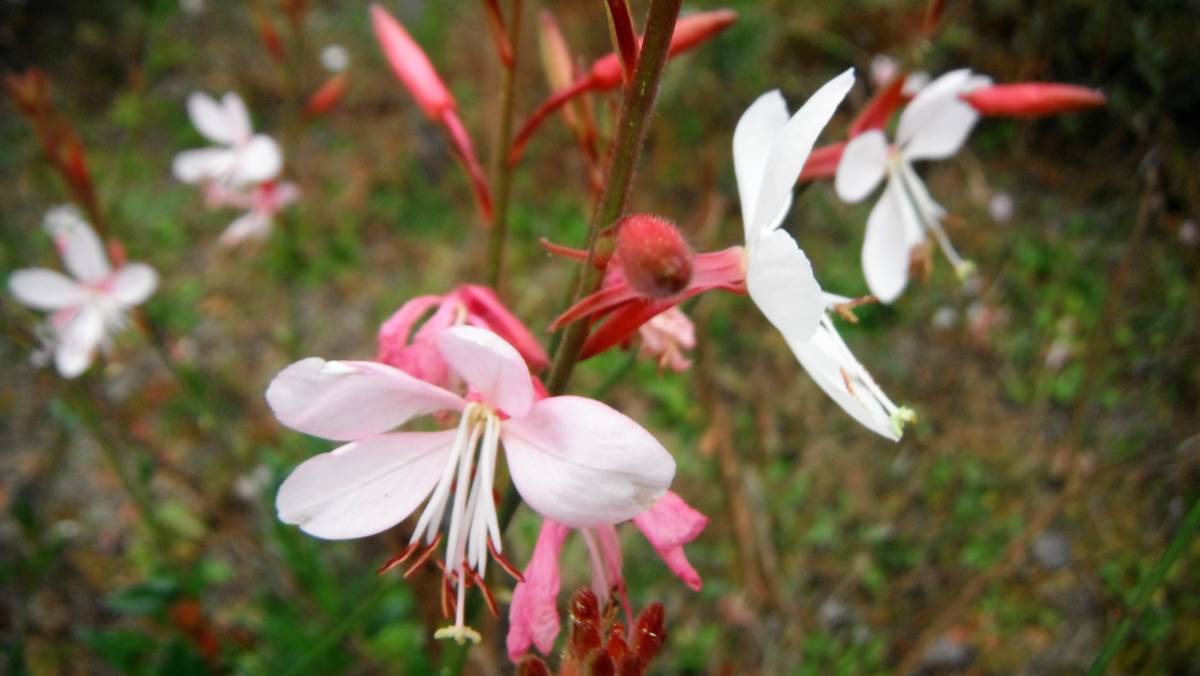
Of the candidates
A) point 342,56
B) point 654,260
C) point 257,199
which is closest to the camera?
point 654,260

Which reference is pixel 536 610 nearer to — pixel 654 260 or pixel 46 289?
pixel 654 260

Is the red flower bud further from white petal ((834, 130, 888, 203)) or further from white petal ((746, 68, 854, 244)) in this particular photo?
white petal ((746, 68, 854, 244))

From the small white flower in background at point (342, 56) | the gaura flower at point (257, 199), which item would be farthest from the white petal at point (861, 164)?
the small white flower in background at point (342, 56)

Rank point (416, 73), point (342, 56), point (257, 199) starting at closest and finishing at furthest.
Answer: point (416, 73), point (257, 199), point (342, 56)

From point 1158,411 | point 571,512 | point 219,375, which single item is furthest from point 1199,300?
point 219,375

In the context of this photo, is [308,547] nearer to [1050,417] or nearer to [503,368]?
[503,368]

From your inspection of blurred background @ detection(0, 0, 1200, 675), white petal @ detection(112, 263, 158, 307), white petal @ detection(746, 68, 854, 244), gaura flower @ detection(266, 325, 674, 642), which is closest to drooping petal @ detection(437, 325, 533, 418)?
gaura flower @ detection(266, 325, 674, 642)

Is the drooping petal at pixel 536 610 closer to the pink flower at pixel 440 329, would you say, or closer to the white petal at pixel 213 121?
the pink flower at pixel 440 329

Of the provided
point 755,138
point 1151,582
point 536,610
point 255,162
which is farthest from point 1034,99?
point 255,162
